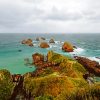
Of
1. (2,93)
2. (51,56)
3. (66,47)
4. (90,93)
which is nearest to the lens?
(90,93)

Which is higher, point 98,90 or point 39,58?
point 98,90

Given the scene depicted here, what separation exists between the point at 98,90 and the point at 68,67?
112ft

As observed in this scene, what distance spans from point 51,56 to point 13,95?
97.5 ft

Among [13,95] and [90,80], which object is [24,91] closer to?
[13,95]

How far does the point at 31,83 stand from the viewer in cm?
3170

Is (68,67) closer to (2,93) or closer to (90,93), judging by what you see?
(2,93)

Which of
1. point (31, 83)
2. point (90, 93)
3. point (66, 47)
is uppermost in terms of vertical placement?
point (90, 93)

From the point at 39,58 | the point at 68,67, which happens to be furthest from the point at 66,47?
the point at 68,67

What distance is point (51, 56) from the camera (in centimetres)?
5838

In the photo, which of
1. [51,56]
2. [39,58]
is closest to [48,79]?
[51,56]

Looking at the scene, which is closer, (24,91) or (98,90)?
(98,90)

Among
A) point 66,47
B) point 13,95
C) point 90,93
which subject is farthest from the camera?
point 66,47

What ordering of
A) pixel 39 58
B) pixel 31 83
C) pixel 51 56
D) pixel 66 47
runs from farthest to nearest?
1. pixel 66 47
2. pixel 39 58
3. pixel 51 56
4. pixel 31 83

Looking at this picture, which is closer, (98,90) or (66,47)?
(98,90)
